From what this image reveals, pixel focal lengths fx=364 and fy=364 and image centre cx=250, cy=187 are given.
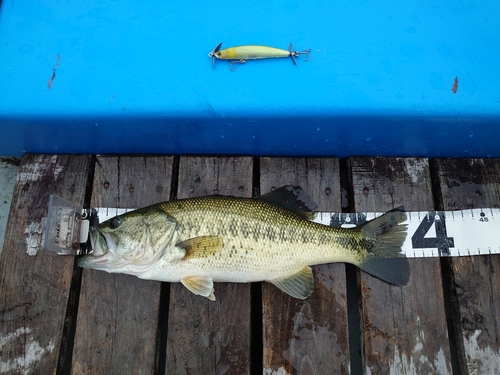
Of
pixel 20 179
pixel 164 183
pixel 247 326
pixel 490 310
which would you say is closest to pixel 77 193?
pixel 20 179

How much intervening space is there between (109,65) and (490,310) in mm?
2861

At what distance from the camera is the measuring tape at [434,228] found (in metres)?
2.39

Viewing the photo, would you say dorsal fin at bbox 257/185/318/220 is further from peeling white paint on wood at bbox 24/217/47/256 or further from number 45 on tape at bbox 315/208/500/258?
peeling white paint on wood at bbox 24/217/47/256

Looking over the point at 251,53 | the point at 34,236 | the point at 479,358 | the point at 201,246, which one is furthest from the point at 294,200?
the point at 34,236

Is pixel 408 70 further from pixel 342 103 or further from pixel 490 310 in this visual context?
pixel 490 310

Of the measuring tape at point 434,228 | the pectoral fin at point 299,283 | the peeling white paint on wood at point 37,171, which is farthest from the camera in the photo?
the peeling white paint on wood at point 37,171

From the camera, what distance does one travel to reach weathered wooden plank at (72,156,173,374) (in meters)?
2.29

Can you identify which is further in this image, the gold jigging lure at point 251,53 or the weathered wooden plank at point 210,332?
the weathered wooden plank at point 210,332

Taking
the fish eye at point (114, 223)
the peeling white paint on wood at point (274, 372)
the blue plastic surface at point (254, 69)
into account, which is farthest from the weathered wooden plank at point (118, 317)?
the peeling white paint on wood at point (274, 372)

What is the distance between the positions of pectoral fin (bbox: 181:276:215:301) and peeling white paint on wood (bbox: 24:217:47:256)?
3.53 feet

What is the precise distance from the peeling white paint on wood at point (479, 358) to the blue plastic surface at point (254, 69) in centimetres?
131

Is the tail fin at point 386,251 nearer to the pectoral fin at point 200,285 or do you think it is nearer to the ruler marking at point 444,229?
the ruler marking at point 444,229

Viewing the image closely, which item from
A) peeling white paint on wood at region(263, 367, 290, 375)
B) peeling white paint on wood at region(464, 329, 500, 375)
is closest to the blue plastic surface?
peeling white paint on wood at region(464, 329, 500, 375)

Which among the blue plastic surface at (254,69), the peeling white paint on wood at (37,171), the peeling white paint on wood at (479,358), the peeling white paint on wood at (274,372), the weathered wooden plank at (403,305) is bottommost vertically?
the peeling white paint on wood at (274,372)
